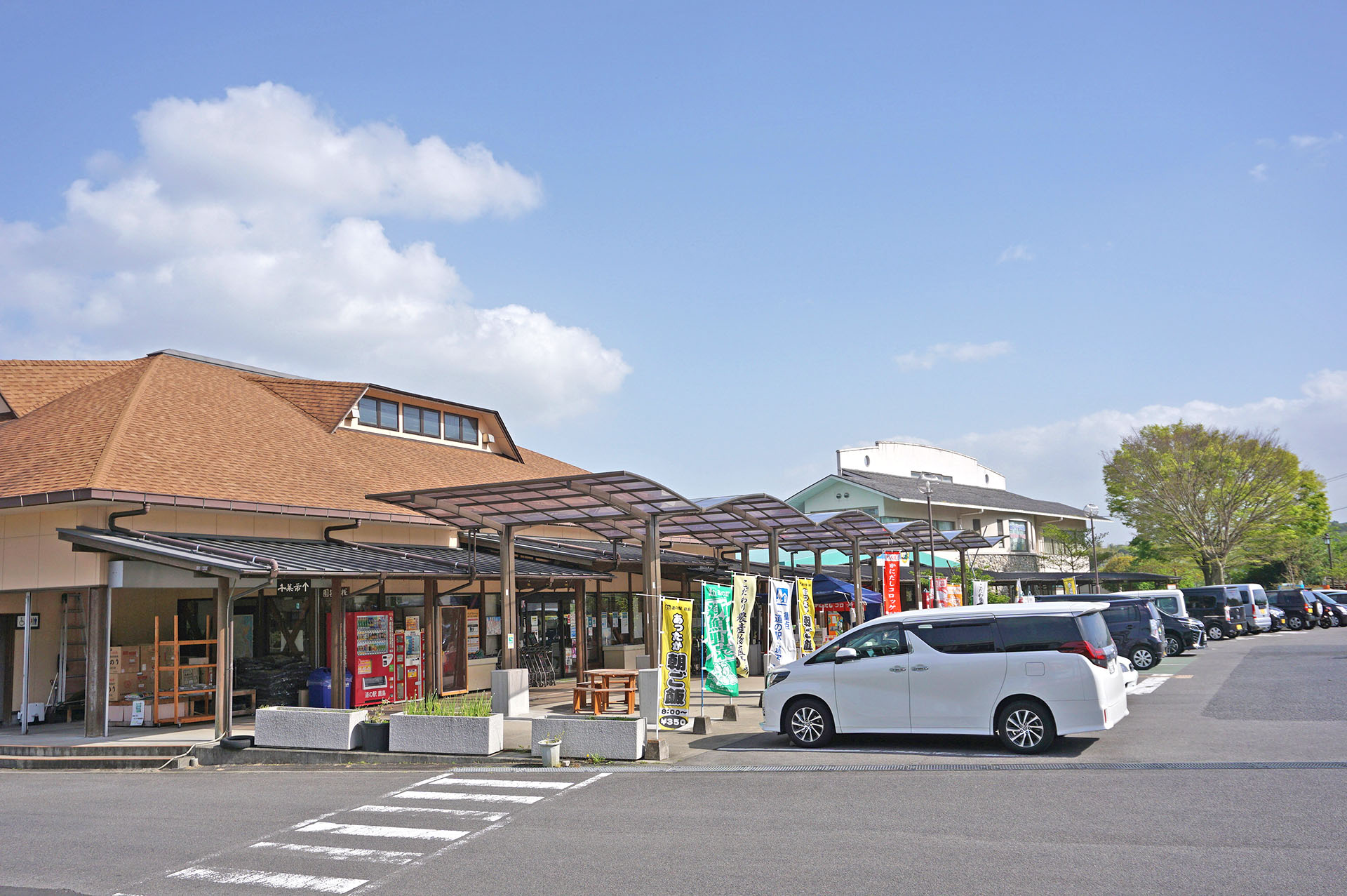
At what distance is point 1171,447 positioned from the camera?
1960 inches

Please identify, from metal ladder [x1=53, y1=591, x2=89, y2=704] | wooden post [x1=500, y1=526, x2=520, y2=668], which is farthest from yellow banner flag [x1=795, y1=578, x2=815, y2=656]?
metal ladder [x1=53, y1=591, x2=89, y2=704]

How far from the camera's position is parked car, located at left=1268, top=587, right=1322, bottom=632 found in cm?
4233

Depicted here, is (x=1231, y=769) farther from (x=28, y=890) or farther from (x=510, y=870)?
(x=28, y=890)

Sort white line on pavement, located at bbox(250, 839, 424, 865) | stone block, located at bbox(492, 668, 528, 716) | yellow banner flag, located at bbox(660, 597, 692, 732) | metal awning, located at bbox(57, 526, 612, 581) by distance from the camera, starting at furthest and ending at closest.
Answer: stone block, located at bbox(492, 668, 528, 716)
metal awning, located at bbox(57, 526, 612, 581)
yellow banner flag, located at bbox(660, 597, 692, 732)
white line on pavement, located at bbox(250, 839, 424, 865)

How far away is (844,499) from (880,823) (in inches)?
1513

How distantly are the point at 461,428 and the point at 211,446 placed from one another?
1010 centimetres

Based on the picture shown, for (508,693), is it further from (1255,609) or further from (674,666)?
(1255,609)

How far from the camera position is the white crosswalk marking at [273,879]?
734cm

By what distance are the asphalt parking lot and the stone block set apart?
3.70 m

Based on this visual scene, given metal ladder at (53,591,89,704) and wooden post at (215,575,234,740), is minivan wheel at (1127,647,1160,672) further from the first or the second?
metal ladder at (53,591,89,704)

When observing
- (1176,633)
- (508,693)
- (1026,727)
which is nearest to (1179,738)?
(1026,727)

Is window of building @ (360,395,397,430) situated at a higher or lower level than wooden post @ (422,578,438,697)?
→ higher

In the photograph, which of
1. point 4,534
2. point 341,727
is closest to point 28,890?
point 341,727

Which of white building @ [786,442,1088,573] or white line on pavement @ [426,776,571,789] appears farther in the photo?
white building @ [786,442,1088,573]
